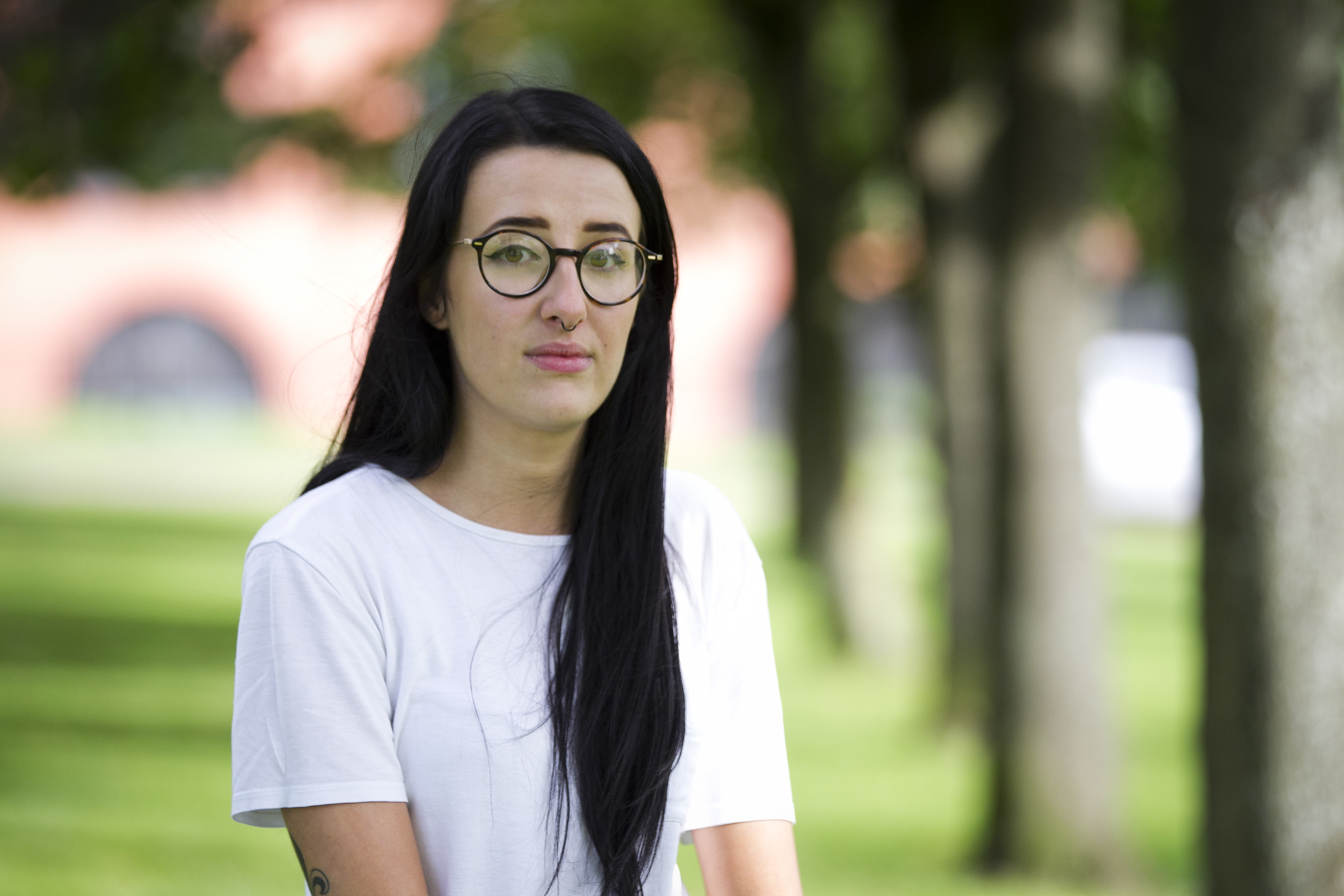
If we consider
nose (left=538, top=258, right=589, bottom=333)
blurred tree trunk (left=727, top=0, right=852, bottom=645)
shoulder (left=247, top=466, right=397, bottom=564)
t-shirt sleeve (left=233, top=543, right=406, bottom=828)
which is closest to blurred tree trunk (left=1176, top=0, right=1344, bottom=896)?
nose (left=538, top=258, right=589, bottom=333)

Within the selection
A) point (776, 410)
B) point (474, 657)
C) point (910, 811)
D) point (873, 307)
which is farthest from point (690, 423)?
point (474, 657)

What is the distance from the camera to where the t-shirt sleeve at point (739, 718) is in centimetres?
233

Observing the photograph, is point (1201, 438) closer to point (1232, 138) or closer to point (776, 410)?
point (1232, 138)

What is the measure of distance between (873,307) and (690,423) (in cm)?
861

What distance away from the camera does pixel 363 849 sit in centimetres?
208

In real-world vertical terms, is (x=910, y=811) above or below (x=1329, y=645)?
below

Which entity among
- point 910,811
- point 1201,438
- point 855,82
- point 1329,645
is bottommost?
point 910,811

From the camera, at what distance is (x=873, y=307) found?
43.0 m

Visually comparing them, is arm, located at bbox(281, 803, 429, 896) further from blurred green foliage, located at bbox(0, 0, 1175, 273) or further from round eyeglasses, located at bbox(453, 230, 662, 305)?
blurred green foliage, located at bbox(0, 0, 1175, 273)

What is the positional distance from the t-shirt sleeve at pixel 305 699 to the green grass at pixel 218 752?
14.2ft

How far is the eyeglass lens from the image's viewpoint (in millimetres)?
2291

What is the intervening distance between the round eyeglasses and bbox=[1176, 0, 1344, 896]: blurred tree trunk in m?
2.61

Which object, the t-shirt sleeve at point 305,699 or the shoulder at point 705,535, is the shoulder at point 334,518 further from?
the shoulder at point 705,535

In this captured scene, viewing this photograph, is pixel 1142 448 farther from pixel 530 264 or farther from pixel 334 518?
pixel 334 518
